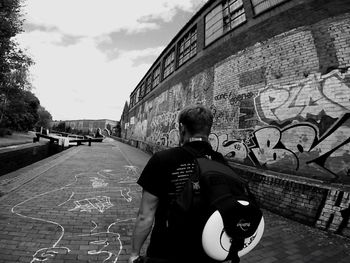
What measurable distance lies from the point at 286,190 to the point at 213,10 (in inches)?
349

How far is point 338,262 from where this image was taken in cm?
320

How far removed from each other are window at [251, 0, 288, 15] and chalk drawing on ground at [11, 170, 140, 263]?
6823 millimetres

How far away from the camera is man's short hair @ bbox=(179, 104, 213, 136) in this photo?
1607 mm

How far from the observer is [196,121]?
1.61 metres

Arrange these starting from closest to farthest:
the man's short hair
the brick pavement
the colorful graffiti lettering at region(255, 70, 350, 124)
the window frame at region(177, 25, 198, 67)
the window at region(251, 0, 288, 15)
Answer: the man's short hair
the brick pavement
the colorful graffiti lettering at region(255, 70, 350, 124)
the window at region(251, 0, 288, 15)
the window frame at region(177, 25, 198, 67)

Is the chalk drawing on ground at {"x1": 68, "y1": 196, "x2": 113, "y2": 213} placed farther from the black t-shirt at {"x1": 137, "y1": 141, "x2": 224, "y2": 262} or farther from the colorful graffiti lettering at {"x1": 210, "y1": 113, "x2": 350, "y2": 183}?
the colorful graffiti lettering at {"x1": 210, "y1": 113, "x2": 350, "y2": 183}

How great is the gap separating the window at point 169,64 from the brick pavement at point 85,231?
1140 cm

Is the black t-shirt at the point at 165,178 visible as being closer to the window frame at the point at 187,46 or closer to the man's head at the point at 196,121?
the man's head at the point at 196,121

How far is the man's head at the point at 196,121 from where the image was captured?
1608mm

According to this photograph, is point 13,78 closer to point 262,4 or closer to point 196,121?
point 262,4

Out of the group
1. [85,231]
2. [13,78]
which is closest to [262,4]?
[85,231]

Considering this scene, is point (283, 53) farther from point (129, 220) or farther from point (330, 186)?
point (129, 220)

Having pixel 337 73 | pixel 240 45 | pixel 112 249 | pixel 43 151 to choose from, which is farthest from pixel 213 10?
pixel 43 151

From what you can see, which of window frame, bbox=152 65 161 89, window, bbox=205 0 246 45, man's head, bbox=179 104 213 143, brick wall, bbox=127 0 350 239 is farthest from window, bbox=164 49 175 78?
man's head, bbox=179 104 213 143
